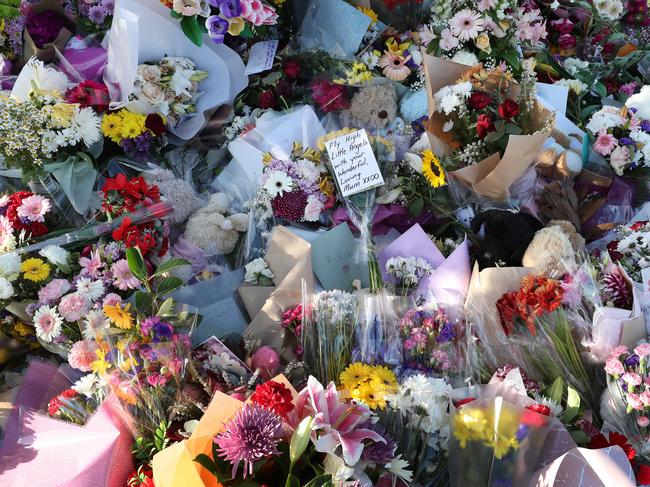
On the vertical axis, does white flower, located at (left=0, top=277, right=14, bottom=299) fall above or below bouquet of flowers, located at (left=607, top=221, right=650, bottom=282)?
above

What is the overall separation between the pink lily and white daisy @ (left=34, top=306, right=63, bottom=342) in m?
0.86

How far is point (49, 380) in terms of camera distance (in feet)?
5.99

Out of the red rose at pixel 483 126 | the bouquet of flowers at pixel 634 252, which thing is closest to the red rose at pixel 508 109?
the red rose at pixel 483 126

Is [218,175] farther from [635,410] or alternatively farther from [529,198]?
[635,410]

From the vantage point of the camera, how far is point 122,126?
2.45 meters

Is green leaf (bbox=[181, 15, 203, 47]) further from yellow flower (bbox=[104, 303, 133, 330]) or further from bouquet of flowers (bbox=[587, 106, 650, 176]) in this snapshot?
bouquet of flowers (bbox=[587, 106, 650, 176])

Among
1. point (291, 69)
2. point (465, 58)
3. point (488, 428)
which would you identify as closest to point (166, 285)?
point (488, 428)

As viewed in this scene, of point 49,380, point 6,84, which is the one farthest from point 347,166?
point 6,84

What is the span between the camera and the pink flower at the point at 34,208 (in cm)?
209

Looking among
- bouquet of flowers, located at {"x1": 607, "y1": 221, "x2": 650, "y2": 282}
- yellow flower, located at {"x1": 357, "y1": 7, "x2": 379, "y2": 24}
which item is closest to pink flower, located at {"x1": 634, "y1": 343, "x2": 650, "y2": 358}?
bouquet of flowers, located at {"x1": 607, "y1": 221, "x2": 650, "y2": 282}

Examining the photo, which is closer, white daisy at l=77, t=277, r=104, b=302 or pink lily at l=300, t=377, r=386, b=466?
pink lily at l=300, t=377, r=386, b=466

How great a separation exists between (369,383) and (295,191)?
93 centimetres

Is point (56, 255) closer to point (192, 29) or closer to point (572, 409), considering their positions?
point (192, 29)

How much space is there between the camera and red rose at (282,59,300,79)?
9.17 feet
